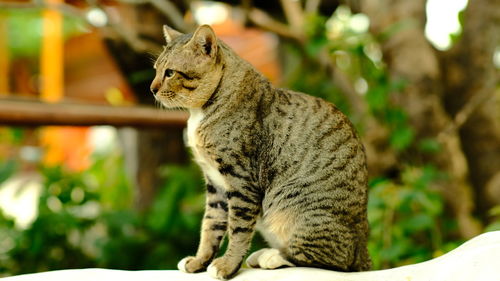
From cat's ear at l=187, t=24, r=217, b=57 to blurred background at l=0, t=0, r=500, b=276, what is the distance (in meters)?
1.49

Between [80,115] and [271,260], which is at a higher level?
[80,115]

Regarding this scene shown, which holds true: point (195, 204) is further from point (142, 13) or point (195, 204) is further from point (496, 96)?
point (496, 96)

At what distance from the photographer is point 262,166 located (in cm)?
228

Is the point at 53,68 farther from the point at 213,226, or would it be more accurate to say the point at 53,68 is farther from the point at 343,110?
the point at 213,226

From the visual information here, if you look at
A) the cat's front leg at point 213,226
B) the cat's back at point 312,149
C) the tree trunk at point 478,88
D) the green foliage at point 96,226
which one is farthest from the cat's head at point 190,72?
the tree trunk at point 478,88

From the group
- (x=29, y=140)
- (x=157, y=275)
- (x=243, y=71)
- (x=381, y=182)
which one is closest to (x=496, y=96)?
(x=381, y=182)

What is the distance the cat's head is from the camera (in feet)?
7.49

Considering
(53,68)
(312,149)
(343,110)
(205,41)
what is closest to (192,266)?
(312,149)

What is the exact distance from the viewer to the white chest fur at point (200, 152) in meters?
2.31

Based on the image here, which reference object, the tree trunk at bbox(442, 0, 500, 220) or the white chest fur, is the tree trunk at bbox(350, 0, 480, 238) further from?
the white chest fur

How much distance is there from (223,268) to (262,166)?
426 millimetres

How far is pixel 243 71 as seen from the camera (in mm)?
2420

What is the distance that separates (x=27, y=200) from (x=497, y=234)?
7.26m

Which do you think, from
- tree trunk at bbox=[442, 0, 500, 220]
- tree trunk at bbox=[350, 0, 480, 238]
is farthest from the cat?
tree trunk at bbox=[442, 0, 500, 220]
